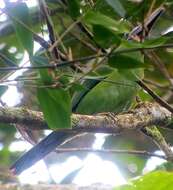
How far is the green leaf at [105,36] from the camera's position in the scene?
1314mm

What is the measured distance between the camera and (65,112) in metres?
1.72

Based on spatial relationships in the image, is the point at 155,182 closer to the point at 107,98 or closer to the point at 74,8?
the point at 74,8

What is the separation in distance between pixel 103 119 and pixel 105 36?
961 millimetres

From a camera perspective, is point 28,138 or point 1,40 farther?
point 1,40

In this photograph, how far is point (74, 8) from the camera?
4.66 ft

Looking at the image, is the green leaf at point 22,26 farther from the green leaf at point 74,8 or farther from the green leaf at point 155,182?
the green leaf at point 155,182

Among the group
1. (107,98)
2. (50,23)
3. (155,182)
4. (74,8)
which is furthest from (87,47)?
(107,98)

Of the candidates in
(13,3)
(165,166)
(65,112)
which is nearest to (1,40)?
(165,166)

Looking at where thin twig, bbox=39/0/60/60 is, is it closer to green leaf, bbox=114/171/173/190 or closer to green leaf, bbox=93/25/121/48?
green leaf, bbox=93/25/121/48

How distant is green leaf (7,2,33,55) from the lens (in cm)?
145

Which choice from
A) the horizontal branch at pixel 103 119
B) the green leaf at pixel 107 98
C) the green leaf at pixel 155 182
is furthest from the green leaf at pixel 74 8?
the green leaf at pixel 107 98

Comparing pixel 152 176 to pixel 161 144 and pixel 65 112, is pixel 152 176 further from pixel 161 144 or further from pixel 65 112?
pixel 161 144

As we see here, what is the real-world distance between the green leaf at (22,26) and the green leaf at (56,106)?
20cm

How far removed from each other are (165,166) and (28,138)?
0.61m
